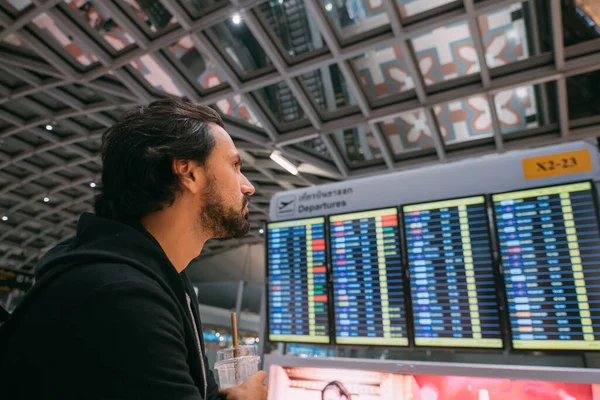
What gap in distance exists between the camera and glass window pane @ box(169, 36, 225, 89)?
30.2 feet

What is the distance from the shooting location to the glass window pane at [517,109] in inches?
335

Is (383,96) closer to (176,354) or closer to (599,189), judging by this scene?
(599,189)

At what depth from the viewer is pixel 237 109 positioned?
10367mm

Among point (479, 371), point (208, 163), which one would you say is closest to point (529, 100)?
point (479, 371)

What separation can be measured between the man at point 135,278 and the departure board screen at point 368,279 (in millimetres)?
1591

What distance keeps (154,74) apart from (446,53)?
6.48 m

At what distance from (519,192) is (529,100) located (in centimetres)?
725

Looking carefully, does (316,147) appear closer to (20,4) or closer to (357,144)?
(357,144)

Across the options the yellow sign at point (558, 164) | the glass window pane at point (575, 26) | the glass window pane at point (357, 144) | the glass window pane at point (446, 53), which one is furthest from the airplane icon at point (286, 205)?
the glass window pane at point (357, 144)

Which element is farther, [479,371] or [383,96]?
[383,96]

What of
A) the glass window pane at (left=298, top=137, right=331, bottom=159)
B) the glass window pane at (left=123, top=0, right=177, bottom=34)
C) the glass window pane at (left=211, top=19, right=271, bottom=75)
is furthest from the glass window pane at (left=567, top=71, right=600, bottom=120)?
the glass window pane at (left=123, top=0, right=177, bottom=34)

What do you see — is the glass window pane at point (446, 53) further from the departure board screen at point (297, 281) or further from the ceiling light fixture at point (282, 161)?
the departure board screen at point (297, 281)

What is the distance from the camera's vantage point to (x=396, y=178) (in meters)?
2.98

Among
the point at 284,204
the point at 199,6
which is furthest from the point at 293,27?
the point at 284,204
